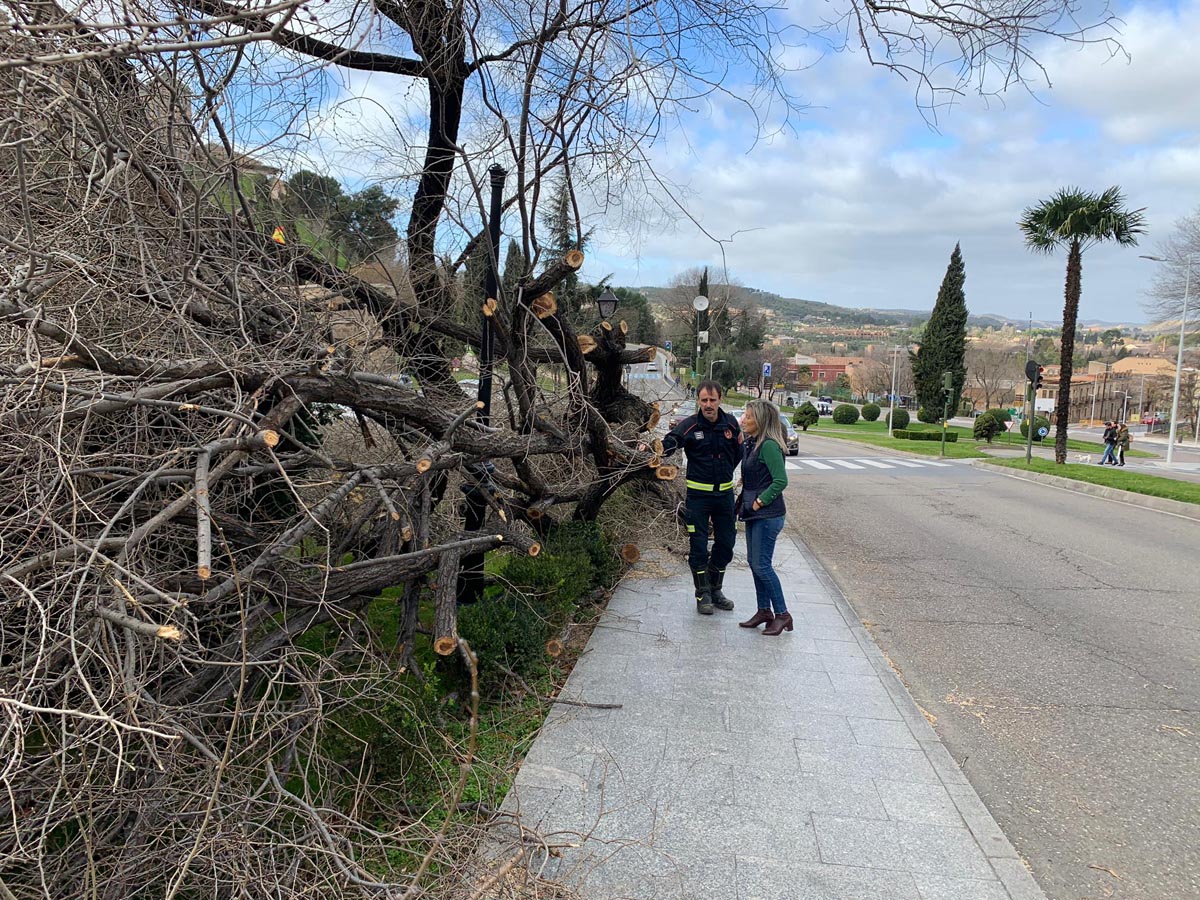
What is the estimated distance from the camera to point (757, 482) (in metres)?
5.50

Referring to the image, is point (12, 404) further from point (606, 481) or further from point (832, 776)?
point (606, 481)

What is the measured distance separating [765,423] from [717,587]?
1547mm

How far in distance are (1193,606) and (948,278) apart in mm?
48782

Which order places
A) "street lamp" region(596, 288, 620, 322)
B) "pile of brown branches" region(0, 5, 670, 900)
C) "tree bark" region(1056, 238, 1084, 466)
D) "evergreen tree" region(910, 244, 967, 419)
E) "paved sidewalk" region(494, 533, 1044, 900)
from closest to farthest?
1. "pile of brown branches" region(0, 5, 670, 900)
2. "paved sidewalk" region(494, 533, 1044, 900)
3. "street lamp" region(596, 288, 620, 322)
4. "tree bark" region(1056, 238, 1084, 466)
5. "evergreen tree" region(910, 244, 967, 419)

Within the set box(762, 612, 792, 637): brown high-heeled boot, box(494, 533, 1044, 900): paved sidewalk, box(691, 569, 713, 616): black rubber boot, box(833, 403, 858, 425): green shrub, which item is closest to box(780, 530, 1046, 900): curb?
box(494, 533, 1044, 900): paved sidewalk

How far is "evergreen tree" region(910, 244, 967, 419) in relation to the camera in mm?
48531

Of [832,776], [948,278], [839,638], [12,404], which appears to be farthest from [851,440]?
[12,404]

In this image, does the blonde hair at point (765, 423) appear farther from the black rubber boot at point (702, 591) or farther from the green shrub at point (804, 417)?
the green shrub at point (804, 417)

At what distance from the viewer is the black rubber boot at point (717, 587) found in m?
5.97

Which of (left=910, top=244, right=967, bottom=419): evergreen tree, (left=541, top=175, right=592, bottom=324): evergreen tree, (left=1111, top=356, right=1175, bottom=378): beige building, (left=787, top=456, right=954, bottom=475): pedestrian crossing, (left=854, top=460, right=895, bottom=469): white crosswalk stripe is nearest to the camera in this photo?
(left=541, top=175, right=592, bottom=324): evergreen tree

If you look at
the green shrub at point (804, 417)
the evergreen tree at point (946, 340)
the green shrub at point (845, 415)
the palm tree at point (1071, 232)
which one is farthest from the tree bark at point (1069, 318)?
the green shrub at point (845, 415)

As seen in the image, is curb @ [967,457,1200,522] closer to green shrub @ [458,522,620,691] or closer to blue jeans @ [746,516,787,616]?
blue jeans @ [746,516,787,616]

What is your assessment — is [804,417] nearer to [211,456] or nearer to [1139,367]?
[211,456]

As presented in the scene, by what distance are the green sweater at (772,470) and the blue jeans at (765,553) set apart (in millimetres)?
259
